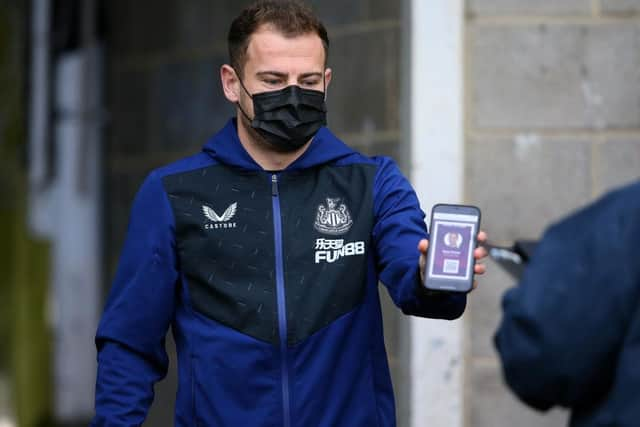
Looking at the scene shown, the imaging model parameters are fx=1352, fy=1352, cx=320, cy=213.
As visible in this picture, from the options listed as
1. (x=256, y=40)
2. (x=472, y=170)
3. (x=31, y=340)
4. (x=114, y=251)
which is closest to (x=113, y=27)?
(x=114, y=251)

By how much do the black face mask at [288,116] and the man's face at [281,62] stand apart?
2cm

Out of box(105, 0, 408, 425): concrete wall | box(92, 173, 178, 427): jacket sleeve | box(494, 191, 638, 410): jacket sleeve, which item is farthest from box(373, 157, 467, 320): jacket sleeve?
box(105, 0, 408, 425): concrete wall

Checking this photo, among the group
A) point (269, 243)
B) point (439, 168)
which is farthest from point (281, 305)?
point (439, 168)

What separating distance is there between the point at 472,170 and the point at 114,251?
365cm

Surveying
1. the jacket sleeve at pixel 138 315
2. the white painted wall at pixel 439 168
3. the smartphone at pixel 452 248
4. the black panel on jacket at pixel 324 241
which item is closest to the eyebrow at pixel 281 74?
the black panel on jacket at pixel 324 241

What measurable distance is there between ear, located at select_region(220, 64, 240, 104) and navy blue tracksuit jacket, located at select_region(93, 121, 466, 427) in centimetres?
13

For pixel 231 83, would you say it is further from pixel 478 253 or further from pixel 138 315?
pixel 478 253

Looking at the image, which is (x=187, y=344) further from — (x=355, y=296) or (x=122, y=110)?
(x=122, y=110)

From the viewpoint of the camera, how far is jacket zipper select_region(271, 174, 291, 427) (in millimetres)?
3363

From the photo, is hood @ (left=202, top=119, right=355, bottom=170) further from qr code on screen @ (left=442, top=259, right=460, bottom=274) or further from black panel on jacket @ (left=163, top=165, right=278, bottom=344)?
qr code on screen @ (left=442, top=259, right=460, bottom=274)

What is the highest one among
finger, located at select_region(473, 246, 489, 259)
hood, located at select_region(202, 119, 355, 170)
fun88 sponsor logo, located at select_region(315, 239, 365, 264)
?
hood, located at select_region(202, 119, 355, 170)

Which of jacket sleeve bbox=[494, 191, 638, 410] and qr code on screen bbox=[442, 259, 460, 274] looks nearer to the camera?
jacket sleeve bbox=[494, 191, 638, 410]

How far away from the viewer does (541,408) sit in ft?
8.12

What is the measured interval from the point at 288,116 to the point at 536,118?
6.61 ft
